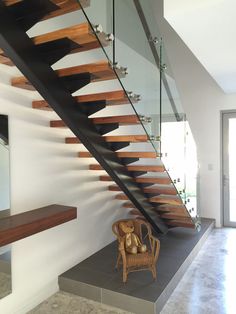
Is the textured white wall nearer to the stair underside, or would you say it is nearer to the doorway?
the stair underside

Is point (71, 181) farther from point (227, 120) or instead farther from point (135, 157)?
point (227, 120)

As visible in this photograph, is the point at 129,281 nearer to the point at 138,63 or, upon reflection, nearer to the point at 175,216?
the point at 175,216

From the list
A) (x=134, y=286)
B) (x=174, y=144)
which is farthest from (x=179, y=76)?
(x=134, y=286)

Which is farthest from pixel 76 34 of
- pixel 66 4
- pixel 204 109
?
pixel 204 109

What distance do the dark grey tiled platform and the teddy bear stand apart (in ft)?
0.99

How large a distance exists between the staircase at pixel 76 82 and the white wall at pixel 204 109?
7.47ft

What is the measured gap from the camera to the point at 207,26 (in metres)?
2.62

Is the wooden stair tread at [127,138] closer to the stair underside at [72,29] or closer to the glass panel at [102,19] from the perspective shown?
the glass panel at [102,19]

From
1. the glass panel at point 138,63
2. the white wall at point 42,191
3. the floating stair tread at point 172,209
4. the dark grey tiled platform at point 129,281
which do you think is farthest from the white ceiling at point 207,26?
the dark grey tiled platform at point 129,281

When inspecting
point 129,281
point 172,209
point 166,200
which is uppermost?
point 166,200

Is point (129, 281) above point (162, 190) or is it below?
below

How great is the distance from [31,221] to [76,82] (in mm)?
1226

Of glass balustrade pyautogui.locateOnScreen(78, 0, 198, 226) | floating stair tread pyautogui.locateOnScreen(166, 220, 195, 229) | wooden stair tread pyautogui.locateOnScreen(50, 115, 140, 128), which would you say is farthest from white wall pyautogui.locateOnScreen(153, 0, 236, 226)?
wooden stair tread pyautogui.locateOnScreen(50, 115, 140, 128)

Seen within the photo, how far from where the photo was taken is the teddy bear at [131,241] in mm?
3126
